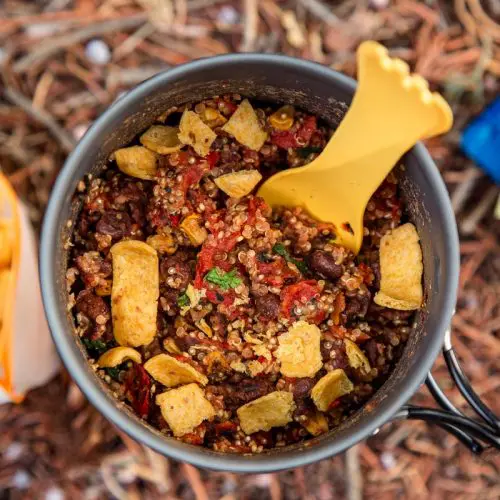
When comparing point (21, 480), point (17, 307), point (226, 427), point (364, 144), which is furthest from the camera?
point (21, 480)

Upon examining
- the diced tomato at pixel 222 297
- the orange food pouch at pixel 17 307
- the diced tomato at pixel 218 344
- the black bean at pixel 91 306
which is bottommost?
the orange food pouch at pixel 17 307

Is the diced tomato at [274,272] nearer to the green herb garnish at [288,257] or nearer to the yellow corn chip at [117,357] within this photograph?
the green herb garnish at [288,257]

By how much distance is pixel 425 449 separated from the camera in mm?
1300

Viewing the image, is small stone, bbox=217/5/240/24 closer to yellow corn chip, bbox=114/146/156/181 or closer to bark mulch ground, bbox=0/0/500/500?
bark mulch ground, bbox=0/0/500/500

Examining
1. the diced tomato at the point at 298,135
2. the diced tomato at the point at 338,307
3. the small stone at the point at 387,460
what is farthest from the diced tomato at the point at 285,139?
the small stone at the point at 387,460

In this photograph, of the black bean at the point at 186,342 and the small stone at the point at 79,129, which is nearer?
the black bean at the point at 186,342

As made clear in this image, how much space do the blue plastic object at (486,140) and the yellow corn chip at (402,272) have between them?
442mm

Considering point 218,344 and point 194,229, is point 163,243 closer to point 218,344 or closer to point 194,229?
point 194,229

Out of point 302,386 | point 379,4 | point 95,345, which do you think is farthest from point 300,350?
point 379,4

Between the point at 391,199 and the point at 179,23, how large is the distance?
56 centimetres

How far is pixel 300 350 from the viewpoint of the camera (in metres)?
0.92

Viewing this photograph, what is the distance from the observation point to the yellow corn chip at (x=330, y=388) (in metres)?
0.93

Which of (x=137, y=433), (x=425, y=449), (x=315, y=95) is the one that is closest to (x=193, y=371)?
(x=137, y=433)

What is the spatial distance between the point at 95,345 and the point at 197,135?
0.98ft
